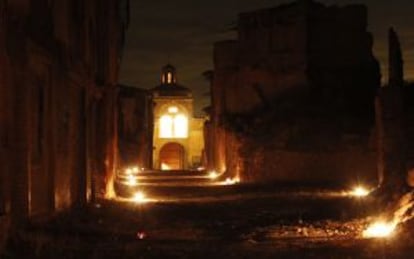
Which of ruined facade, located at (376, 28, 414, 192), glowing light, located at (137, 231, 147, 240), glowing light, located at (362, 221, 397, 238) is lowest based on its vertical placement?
glowing light, located at (137, 231, 147, 240)

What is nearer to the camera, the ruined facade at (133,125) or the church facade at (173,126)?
the ruined facade at (133,125)

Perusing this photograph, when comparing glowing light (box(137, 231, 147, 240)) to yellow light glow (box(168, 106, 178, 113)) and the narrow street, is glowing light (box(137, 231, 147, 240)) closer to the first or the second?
the narrow street

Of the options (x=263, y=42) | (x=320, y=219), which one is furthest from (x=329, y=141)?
(x=320, y=219)

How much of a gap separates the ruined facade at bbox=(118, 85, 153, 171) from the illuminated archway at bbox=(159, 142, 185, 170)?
84.8 feet

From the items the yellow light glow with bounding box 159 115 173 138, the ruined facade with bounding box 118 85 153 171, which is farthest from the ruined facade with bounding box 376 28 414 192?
the yellow light glow with bounding box 159 115 173 138

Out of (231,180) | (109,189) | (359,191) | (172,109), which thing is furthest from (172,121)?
(359,191)

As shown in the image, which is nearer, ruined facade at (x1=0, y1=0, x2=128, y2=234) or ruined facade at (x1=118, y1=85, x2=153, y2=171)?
ruined facade at (x1=0, y1=0, x2=128, y2=234)

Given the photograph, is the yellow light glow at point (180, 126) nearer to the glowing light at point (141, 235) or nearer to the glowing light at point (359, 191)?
the glowing light at point (359, 191)

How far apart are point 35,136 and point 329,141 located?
18.2 meters

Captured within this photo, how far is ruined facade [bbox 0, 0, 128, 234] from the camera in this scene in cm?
1157

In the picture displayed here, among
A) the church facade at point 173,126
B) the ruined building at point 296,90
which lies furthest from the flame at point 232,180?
the church facade at point 173,126

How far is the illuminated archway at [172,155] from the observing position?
9350 cm

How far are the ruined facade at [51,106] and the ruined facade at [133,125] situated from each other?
1328 inches

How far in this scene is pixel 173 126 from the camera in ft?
306
